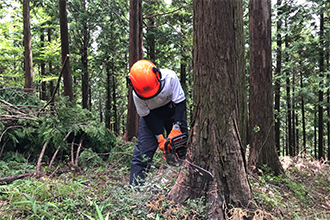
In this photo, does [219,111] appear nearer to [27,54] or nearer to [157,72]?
[157,72]

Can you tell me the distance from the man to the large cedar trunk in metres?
0.63

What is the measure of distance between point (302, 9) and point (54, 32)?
1508 centimetres

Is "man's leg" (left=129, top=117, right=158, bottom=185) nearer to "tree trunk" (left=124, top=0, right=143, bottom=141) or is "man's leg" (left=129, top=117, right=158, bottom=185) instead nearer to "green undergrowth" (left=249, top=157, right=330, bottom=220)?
"green undergrowth" (left=249, top=157, right=330, bottom=220)

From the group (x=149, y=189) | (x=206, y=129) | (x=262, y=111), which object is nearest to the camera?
(x=206, y=129)

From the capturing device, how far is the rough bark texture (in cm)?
404

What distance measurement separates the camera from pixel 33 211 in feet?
6.61

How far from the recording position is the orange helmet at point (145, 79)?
9.75 ft

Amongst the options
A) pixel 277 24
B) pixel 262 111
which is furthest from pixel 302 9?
pixel 262 111

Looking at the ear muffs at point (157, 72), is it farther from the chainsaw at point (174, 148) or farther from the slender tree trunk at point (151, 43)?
the slender tree trunk at point (151, 43)

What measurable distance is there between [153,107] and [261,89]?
2.37 m

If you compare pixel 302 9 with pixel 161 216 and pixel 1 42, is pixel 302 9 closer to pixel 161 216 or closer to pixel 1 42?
pixel 161 216

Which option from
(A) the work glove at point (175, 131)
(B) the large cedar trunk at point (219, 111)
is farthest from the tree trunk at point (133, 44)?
(B) the large cedar trunk at point (219, 111)

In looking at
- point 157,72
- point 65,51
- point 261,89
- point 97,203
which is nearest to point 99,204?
point 97,203

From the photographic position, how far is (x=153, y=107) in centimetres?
→ 336
